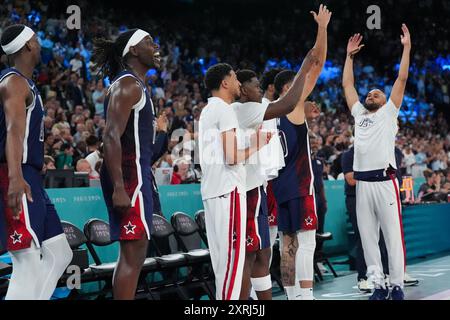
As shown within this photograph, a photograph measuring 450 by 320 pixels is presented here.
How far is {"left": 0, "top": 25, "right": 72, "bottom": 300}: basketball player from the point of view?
3873 mm

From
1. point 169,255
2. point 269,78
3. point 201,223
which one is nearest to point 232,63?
point 201,223

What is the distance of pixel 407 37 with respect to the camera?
702cm

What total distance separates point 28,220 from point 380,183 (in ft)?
12.6

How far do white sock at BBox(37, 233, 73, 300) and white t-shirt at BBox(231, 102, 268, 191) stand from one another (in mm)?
1518

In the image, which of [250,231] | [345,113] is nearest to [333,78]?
[345,113]

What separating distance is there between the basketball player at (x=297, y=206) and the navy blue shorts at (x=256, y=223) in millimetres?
682

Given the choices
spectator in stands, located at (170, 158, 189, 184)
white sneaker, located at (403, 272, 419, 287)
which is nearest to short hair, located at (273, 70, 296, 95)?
white sneaker, located at (403, 272, 419, 287)

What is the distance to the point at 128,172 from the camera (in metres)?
4.25

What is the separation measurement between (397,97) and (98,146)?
4348 millimetres

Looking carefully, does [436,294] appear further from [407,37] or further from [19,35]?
[19,35]

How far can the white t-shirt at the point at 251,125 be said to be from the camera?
5.12 meters

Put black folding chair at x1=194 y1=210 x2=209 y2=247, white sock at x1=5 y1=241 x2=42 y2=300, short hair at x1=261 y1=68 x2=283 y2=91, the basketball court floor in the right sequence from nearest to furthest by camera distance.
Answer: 1. white sock at x1=5 y1=241 x2=42 y2=300
2. short hair at x1=261 y1=68 x2=283 y2=91
3. the basketball court floor
4. black folding chair at x1=194 y1=210 x2=209 y2=247

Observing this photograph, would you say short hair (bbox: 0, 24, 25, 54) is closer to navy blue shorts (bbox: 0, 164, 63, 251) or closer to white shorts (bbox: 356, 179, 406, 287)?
navy blue shorts (bbox: 0, 164, 63, 251)

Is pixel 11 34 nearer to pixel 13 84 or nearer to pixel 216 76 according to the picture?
pixel 13 84
